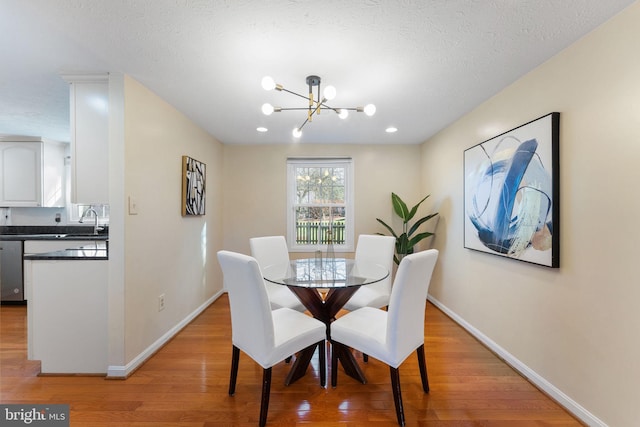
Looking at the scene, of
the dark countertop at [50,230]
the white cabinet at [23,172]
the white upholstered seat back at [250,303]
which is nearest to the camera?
the white upholstered seat back at [250,303]

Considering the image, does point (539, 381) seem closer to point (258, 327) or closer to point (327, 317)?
point (327, 317)

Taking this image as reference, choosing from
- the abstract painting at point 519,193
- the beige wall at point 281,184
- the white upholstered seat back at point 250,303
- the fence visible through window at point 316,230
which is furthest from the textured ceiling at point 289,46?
the fence visible through window at point 316,230

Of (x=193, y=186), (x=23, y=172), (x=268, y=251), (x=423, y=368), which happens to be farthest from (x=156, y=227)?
(x=23, y=172)

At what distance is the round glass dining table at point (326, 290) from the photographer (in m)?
1.89

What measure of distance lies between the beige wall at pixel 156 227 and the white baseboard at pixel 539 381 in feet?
9.70

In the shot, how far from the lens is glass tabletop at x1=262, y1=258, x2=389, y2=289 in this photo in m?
1.90

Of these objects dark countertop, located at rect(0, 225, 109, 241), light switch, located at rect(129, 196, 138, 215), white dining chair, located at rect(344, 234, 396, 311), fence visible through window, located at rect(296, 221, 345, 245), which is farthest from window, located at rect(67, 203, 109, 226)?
white dining chair, located at rect(344, 234, 396, 311)

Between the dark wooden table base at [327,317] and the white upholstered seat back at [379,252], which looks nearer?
the dark wooden table base at [327,317]

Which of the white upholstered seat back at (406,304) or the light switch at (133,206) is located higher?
the light switch at (133,206)

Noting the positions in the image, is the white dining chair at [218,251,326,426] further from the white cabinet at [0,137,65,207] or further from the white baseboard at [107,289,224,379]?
the white cabinet at [0,137,65,207]

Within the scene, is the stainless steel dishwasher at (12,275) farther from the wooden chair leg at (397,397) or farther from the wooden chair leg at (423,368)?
the wooden chair leg at (423,368)

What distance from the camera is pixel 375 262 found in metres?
2.77

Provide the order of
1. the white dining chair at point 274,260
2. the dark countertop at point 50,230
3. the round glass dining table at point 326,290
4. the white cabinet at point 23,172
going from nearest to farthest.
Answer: the round glass dining table at point 326,290, the white dining chair at point 274,260, the white cabinet at point 23,172, the dark countertop at point 50,230

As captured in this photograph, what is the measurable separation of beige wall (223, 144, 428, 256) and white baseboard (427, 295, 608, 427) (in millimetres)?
1877
